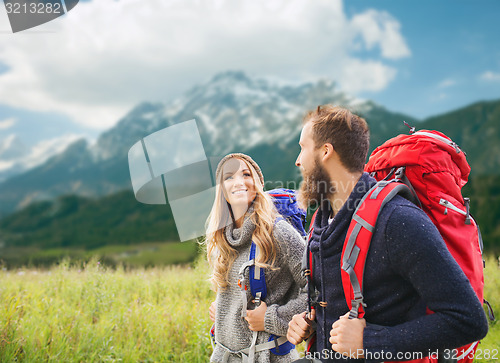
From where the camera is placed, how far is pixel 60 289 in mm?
7324

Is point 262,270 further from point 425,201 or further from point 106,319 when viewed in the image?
point 106,319

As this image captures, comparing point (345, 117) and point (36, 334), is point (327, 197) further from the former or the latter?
point (36, 334)

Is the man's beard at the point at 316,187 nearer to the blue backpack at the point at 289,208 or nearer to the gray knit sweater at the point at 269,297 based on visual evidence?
the gray knit sweater at the point at 269,297

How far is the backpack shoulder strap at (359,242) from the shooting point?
182 centimetres

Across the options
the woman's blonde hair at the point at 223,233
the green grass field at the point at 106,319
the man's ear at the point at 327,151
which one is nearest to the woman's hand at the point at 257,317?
the woman's blonde hair at the point at 223,233

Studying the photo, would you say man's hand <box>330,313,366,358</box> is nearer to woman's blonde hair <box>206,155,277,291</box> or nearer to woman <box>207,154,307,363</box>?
woman <box>207,154,307,363</box>

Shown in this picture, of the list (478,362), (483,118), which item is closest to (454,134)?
(483,118)

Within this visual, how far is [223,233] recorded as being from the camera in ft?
10.8

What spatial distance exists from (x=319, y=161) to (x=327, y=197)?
0.23m

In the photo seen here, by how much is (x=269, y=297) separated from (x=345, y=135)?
4.86 ft

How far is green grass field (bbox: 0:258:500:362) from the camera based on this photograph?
190 inches

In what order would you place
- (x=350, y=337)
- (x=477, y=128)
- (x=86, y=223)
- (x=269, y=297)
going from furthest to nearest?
(x=477, y=128) < (x=86, y=223) < (x=269, y=297) < (x=350, y=337)

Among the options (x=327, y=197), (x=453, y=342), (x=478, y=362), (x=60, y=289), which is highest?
(x=327, y=197)

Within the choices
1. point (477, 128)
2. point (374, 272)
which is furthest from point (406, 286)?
point (477, 128)
